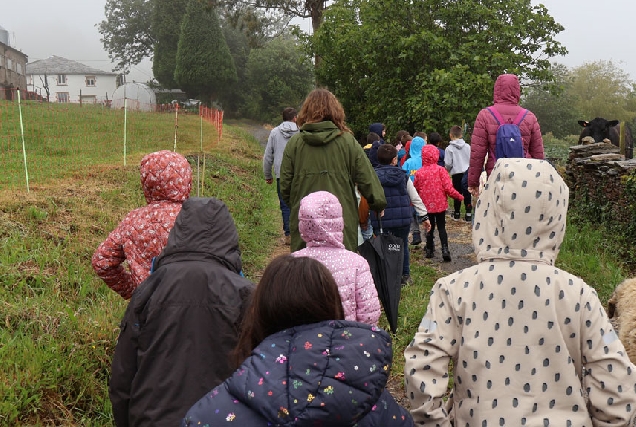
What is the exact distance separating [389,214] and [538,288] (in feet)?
14.4

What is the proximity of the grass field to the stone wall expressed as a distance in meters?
0.53

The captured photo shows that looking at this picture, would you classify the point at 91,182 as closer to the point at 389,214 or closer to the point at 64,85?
the point at 389,214

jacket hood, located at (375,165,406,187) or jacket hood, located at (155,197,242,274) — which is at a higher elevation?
jacket hood, located at (155,197,242,274)

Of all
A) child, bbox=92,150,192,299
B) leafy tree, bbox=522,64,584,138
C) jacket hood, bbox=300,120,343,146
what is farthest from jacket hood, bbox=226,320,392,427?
leafy tree, bbox=522,64,584,138

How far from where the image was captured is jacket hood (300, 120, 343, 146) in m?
4.86

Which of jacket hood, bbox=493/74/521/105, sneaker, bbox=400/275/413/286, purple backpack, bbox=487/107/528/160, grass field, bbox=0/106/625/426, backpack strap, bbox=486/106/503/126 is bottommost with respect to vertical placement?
sneaker, bbox=400/275/413/286

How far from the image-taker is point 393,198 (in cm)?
658

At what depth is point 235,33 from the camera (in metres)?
58.0

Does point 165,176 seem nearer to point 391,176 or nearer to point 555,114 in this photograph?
point 391,176

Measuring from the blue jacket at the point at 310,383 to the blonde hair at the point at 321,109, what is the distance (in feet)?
10.5

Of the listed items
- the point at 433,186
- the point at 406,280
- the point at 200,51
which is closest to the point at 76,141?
the point at 433,186

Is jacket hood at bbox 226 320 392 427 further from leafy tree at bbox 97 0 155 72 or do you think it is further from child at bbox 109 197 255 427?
leafy tree at bbox 97 0 155 72

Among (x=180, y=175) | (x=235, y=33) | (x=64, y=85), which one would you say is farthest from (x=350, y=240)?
(x=64, y=85)

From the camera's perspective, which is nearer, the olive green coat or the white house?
the olive green coat
